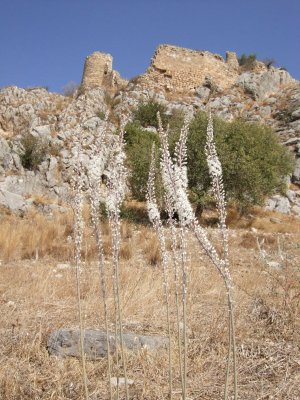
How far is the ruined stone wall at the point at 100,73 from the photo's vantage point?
3234 cm

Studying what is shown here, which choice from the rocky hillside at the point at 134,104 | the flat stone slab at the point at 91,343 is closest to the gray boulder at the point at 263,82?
the rocky hillside at the point at 134,104

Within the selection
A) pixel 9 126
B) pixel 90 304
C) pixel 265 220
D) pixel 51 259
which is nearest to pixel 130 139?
pixel 9 126

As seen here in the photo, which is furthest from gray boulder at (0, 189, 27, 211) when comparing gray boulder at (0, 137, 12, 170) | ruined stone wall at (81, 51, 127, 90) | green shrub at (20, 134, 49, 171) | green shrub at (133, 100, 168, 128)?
ruined stone wall at (81, 51, 127, 90)

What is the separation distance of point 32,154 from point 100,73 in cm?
1427

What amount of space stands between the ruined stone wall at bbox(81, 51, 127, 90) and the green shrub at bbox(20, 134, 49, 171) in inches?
469

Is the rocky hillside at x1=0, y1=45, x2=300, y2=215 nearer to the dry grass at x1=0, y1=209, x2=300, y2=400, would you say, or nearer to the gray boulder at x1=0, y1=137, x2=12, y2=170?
the gray boulder at x1=0, y1=137, x2=12, y2=170

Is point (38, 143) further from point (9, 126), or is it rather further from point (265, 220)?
point (265, 220)

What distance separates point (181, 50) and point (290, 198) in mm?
16873

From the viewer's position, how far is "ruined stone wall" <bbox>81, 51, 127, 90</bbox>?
32.3 metres

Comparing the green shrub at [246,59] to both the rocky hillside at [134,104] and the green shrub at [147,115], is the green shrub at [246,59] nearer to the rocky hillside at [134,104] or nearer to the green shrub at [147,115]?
the rocky hillside at [134,104]

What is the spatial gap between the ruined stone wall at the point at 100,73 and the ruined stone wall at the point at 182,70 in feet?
7.00

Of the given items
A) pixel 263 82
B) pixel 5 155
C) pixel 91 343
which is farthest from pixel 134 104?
pixel 91 343

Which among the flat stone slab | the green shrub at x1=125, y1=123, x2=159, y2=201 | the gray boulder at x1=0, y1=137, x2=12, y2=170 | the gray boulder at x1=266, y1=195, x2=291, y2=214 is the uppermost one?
the gray boulder at x1=0, y1=137, x2=12, y2=170

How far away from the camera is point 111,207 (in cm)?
229
